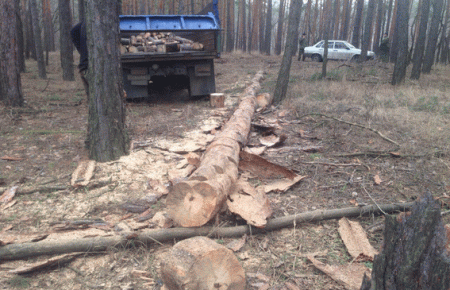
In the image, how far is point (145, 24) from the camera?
28.6ft

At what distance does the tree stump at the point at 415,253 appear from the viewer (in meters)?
1.59

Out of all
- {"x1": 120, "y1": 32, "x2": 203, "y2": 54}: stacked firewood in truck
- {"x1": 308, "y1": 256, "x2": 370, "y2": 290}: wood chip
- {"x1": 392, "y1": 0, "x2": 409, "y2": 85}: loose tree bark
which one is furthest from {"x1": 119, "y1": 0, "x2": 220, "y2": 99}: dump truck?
{"x1": 308, "y1": 256, "x2": 370, "y2": 290}: wood chip

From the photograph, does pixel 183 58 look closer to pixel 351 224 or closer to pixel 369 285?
pixel 351 224

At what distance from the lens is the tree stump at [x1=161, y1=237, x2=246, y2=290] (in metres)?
2.08

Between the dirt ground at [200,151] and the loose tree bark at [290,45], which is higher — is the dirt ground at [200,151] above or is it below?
below

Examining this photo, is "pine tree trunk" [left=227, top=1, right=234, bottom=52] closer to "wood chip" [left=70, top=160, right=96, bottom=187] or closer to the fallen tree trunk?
"wood chip" [left=70, top=160, right=96, bottom=187]

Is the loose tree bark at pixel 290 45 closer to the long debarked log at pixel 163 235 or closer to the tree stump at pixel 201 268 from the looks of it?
the long debarked log at pixel 163 235

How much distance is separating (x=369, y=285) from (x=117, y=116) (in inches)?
136

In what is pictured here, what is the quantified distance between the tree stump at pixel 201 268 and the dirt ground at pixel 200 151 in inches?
10.0

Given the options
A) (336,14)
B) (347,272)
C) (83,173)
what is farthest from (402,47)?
(336,14)

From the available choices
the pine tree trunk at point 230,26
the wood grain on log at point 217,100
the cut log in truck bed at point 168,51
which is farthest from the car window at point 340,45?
the wood grain on log at point 217,100

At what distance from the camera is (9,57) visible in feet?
21.4

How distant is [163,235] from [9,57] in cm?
586

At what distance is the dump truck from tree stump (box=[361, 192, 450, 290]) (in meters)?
6.54
